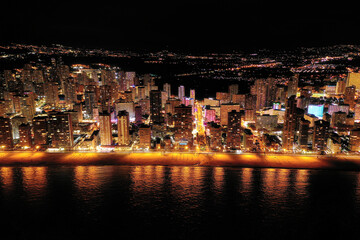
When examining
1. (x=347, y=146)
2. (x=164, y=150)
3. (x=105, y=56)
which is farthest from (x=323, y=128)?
(x=105, y=56)

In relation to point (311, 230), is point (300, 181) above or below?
above

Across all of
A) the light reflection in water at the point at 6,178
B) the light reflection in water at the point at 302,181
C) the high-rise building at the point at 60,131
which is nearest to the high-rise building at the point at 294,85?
the light reflection in water at the point at 302,181

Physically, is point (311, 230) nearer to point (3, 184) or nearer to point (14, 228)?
point (14, 228)

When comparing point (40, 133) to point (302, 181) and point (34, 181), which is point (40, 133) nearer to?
point (34, 181)

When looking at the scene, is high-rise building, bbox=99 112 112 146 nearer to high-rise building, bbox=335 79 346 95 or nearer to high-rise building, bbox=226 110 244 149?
high-rise building, bbox=226 110 244 149

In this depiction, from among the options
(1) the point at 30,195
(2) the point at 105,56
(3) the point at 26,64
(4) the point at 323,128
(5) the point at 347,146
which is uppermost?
(2) the point at 105,56
